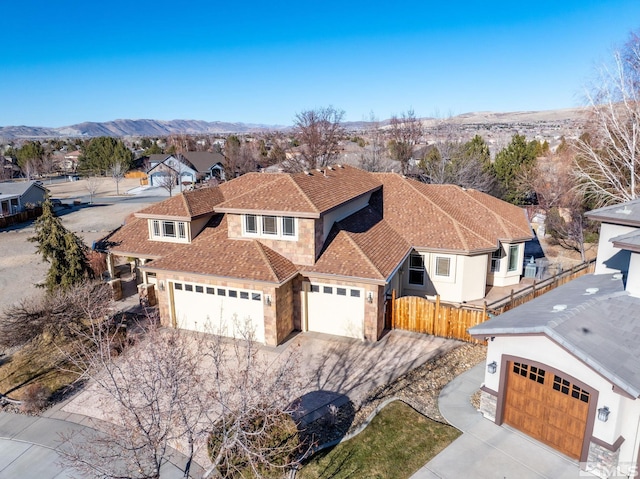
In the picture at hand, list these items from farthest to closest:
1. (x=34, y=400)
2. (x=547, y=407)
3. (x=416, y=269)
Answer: (x=416, y=269), (x=34, y=400), (x=547, y=407)

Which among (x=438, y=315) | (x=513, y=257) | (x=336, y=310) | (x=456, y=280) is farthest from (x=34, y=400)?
(x=513, y=257)

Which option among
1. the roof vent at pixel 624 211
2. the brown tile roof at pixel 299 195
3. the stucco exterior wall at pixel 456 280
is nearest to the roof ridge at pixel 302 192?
the brown tile roof at pixel 299 195

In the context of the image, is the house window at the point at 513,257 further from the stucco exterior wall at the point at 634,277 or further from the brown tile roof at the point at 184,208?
the brown tile roof at the point at 184,208

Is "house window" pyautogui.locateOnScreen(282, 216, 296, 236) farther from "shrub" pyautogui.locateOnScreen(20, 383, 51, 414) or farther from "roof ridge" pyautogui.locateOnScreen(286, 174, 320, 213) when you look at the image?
"shrub" pyautogui.locateOnScreen(20, 383, 51, 414)

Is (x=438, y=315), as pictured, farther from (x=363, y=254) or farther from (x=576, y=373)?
(x=576, y=373)

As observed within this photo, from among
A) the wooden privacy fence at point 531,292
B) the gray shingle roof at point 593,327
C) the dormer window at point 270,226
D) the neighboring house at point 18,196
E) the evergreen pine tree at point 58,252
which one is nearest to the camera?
the gray shingle roof at point 593,327

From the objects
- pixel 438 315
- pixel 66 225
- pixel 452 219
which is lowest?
pixel 66 225
